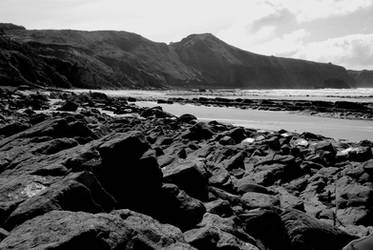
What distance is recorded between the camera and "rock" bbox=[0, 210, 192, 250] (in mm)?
3969

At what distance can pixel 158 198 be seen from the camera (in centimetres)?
654

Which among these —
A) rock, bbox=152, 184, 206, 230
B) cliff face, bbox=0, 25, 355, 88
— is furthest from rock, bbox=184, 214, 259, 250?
cliff face, bbox=0, 25, 355, 88

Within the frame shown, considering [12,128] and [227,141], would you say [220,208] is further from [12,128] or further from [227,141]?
[227,141]

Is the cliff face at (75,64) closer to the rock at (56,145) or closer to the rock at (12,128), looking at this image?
the rock at (12,128)

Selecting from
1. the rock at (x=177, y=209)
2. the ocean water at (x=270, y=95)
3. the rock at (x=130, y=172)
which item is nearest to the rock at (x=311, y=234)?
the rock at (x=177, y=209)

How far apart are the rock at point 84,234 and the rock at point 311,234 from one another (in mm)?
2305

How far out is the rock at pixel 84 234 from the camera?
3.97 meters

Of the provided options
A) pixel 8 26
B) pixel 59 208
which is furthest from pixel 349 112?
pixel 8 26

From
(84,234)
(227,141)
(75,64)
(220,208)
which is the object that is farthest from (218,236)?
(75,64)

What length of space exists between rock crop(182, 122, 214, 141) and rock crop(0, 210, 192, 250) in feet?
38.1

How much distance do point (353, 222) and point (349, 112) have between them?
31.6 meters

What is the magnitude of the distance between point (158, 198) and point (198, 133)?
1059cm

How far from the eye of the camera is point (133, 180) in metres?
6.96

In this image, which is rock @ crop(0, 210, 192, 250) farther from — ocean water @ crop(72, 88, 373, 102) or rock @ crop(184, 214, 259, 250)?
ocean water @ crop(72, 88, 373, 102)
